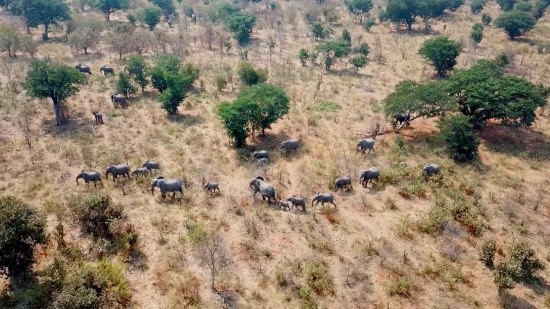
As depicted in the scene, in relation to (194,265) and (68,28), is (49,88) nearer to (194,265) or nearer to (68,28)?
(194,265)

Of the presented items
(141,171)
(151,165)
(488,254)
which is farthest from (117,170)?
(488,254)

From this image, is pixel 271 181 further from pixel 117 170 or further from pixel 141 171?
pixel 117 170

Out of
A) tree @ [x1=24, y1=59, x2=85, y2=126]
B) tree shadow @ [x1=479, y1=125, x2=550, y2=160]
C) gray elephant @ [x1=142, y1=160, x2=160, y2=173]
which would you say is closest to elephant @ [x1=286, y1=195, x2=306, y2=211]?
gray elephant @ [x1=142, y1=160, x2=160, y2=173]

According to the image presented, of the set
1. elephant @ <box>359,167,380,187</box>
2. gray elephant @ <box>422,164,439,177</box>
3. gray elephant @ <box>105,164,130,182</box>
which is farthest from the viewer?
gray elephant @ <box>422,164,439,177</box>

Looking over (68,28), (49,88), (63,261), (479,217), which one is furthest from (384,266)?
(68,28)

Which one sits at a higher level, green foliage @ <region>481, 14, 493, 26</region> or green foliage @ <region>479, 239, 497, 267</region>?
green foliage @ <region>481, 14, 493, 26</region>

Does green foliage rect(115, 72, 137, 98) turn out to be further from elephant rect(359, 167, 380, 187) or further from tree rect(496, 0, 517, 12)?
tree rect(496, 0, 517, 12)

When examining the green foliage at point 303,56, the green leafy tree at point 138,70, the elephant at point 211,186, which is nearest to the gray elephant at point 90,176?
the elephant at point 211,186
